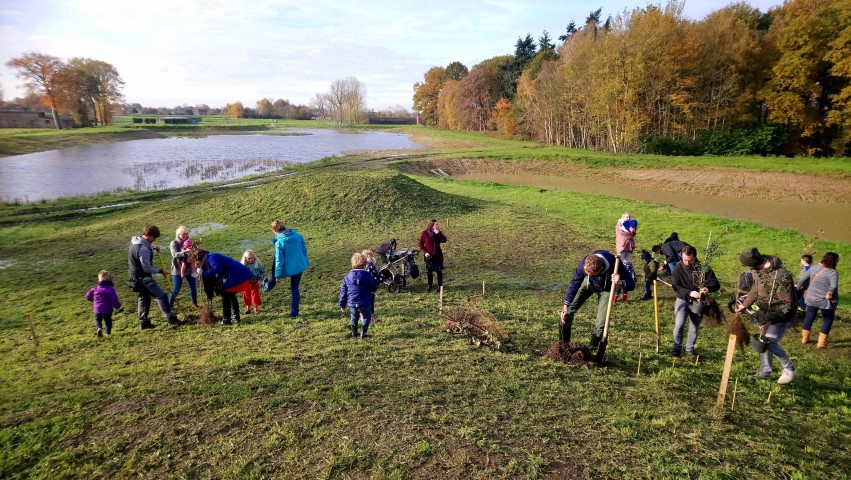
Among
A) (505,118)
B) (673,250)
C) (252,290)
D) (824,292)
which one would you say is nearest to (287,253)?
(252,290)

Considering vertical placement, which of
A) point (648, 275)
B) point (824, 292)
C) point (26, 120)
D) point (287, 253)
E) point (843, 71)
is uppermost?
point (843, 71)

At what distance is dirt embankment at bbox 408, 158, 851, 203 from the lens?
26906mm

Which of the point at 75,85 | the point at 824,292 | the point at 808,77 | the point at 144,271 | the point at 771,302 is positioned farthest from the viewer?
the point at 75,85

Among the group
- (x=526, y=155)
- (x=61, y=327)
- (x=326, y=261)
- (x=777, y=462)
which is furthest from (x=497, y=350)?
(x=526, y=155)

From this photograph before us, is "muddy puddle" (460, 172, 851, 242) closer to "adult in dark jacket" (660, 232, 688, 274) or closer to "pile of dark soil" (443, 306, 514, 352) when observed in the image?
"adult in dark jacket" (660, 232, 688, 274)

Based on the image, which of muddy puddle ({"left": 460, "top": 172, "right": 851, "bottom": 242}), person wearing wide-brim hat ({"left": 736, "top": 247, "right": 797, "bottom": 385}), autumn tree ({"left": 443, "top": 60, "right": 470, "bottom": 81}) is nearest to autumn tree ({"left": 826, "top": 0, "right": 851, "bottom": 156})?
muddy puddle ({"left": 460, "top": 172, "right": 851, "bottom": 242})

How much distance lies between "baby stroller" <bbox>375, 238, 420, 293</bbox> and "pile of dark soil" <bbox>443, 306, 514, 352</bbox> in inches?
120

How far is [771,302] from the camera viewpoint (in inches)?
251

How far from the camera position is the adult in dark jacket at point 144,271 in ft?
27.9

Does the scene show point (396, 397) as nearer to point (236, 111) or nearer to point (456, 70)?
point (456, 70)

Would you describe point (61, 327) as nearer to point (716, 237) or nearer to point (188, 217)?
point (188, 217)

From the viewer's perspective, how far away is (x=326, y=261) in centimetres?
1419

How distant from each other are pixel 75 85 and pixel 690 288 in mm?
93516

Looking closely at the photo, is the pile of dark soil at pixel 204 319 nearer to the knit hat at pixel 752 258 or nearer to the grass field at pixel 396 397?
the grass field at pixel 396 397
